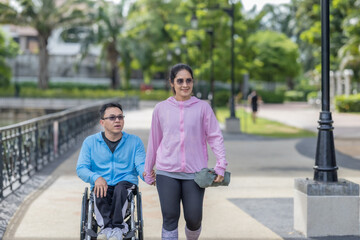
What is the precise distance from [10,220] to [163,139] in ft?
11.2

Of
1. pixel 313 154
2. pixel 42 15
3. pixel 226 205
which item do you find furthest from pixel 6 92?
pixel 226 205

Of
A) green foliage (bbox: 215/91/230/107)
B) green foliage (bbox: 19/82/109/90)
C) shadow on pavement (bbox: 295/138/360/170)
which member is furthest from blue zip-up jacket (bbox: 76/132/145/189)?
green foliage (bbox: 19/82/109/90)

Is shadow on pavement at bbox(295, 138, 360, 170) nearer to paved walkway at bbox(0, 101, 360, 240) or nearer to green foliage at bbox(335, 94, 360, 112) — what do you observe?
paved walkway at bbox(0, 101, 360, 240)

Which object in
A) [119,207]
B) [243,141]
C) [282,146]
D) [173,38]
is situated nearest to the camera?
[119,207]

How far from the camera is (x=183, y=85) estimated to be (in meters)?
4.74

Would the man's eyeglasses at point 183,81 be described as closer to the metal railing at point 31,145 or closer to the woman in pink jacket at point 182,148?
the woman in pink jacket at point 182,148

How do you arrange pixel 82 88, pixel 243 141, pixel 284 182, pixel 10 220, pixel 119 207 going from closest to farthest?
1. pixel 119 207
2. pixel 10 220
3. pixel 284 182
4. pixel 243 141
5. pixel 82 88

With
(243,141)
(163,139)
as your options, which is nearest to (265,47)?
(243,141)

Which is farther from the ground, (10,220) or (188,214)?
(188,214)

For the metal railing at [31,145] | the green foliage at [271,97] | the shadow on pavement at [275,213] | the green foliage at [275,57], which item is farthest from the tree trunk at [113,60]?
the shadow on pavement at [275,213]

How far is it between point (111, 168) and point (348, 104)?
37156mm

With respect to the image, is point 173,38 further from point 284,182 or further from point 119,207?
point 119,207

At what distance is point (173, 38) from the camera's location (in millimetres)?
60031

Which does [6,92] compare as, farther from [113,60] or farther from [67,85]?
[67,85]
